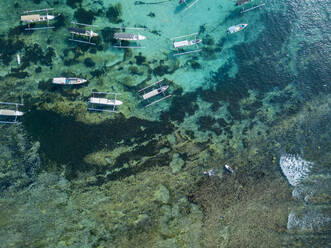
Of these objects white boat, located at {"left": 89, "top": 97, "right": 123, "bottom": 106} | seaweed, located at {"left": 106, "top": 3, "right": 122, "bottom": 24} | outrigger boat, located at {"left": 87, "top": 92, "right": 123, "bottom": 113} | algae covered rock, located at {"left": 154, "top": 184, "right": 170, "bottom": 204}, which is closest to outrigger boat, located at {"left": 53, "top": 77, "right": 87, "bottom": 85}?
outrigger boat, located at {"left": 87, "top": 92, "right": 123, "bottom": 113}

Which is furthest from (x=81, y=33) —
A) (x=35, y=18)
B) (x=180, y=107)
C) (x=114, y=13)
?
(x=180, y=107)

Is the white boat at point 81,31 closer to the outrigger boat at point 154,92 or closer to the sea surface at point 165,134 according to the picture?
the sea surface at point 165,134

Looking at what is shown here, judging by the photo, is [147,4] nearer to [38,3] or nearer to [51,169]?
[38,3]

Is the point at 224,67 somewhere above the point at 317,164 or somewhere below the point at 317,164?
above

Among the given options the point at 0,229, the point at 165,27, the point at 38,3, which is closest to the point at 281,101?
the point at 165,27

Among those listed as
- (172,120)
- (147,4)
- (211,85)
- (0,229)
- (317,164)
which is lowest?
(0,229)

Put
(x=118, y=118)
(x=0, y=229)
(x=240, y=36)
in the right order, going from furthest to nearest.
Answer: (x=240, y=36), (x=118, y=118), (x=0, y=229)

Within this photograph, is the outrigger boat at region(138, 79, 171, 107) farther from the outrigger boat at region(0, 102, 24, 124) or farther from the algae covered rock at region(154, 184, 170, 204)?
the outrigger boat at region(0, 102, 24, 124)
